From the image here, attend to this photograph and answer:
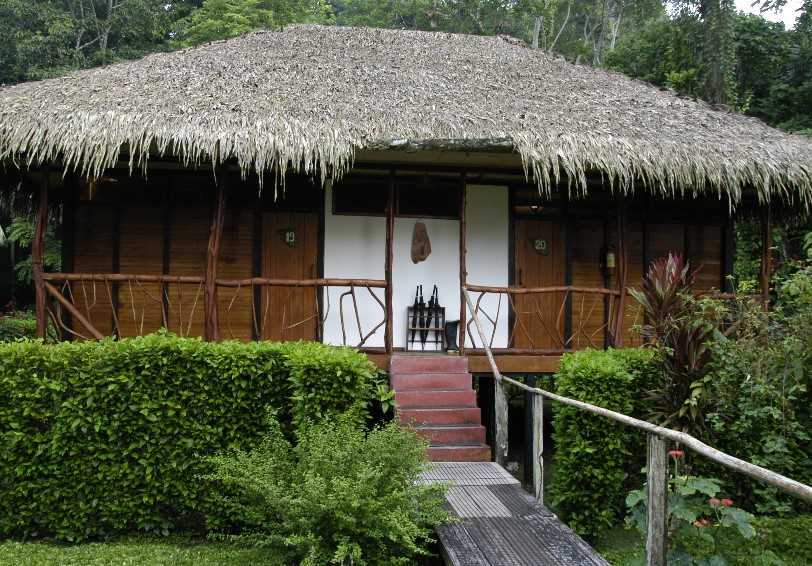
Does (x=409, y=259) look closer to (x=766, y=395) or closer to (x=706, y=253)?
(x=706, y=253)

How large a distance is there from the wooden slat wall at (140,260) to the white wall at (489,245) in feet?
13.3

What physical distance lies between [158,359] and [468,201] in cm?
495

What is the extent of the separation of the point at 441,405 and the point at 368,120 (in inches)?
126

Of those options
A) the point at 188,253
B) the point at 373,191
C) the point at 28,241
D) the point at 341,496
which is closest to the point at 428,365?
the point at 373,191

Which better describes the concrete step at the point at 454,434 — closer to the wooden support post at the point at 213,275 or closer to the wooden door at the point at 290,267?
the wooden support post at the point at 213,275

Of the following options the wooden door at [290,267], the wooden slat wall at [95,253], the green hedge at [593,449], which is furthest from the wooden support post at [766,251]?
the wooden slat wall at [95,253]

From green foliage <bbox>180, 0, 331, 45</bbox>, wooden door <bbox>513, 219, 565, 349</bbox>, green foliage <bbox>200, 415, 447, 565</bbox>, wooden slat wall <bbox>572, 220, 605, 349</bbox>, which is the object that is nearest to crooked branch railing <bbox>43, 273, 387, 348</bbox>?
wooden door <bbox>513, 219, 565, 349</bbox>

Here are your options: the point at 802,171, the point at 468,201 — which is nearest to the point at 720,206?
the point at 802,171

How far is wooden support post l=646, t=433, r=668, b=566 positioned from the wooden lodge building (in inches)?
158

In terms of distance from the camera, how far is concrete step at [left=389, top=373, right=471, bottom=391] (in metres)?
7.12

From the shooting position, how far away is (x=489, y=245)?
928 cm

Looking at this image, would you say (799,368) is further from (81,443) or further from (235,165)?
(235,165)

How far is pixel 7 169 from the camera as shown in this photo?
849cm

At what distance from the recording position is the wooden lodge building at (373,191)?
731cm
